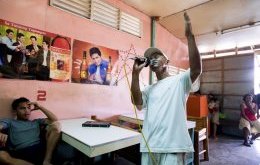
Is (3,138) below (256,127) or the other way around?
the other way around

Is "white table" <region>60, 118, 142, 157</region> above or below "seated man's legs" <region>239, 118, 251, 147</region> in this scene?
above

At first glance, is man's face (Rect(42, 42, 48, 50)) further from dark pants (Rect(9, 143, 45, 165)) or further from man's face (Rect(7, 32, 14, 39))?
dark pants (Rect(9, 143, 45, 165))

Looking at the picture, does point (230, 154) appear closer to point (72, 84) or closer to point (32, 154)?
point (72, 84)

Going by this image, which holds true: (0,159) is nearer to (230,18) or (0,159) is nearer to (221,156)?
(221,156)

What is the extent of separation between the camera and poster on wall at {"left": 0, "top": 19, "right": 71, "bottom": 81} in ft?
7.47

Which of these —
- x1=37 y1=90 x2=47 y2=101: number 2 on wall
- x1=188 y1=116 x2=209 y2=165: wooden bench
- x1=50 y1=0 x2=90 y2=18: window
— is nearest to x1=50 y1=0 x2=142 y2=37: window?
x1=50 y1=0 x2=90 y2=18: window

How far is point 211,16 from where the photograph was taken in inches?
159

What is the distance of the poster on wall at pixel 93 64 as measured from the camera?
Result: 2933 millimetres

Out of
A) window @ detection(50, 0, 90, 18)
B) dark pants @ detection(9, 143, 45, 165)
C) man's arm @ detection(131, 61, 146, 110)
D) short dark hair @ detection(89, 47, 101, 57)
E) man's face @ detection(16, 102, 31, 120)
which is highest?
window @ detection(50, 0, 90, 18)

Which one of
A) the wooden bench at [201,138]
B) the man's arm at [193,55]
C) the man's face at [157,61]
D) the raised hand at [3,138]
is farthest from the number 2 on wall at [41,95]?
the wooden bench at [201,138]

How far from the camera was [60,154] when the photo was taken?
2453mm

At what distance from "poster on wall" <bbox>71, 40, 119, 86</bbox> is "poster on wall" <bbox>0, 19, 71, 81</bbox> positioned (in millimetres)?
133

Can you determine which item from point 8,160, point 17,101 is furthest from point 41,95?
point 8,160

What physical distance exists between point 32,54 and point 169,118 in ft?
6.79
